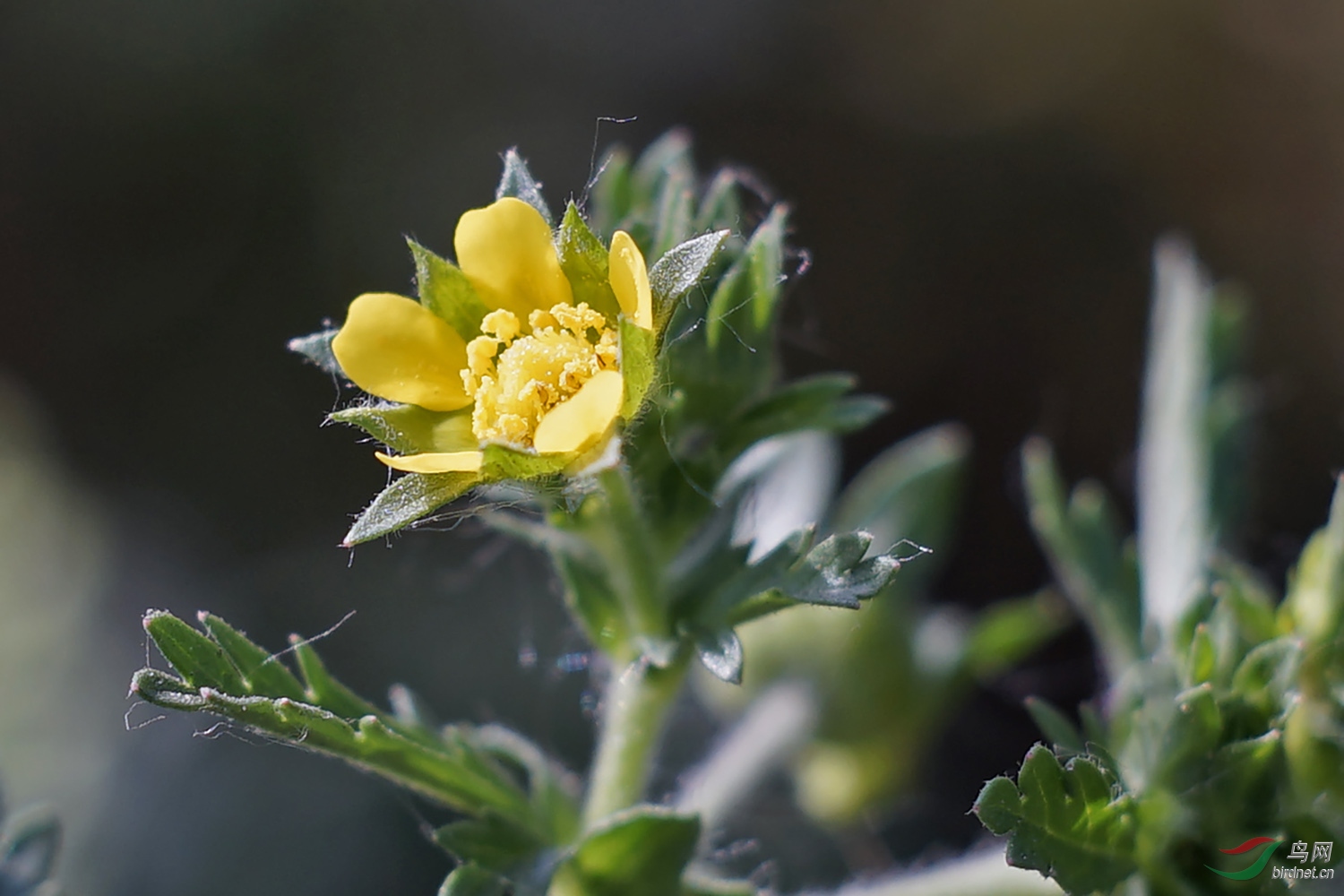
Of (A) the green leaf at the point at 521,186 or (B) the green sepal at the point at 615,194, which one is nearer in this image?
(A) the green leaf at the point at 521,186

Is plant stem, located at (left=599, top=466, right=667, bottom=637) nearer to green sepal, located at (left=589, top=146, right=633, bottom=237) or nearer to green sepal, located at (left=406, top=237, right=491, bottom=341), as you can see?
green sepal, located at (left=406, top=237, right=491, bottom=341)

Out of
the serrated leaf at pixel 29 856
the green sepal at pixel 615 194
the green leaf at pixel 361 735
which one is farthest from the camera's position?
the green sepal at pixel 615 194

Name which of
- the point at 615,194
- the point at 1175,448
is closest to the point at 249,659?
the point at 615,194

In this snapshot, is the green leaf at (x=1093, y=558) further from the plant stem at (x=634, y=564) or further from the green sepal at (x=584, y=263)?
the green sepal at (x=584, y=263)

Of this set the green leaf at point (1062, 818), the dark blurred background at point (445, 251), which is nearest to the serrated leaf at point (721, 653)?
the green leaf at point (1062, 818)

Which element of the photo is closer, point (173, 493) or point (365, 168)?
point (173, 493)

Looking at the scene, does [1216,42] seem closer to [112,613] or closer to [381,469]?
[381,469]

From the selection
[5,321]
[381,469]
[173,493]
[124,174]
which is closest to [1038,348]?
[381,469]
